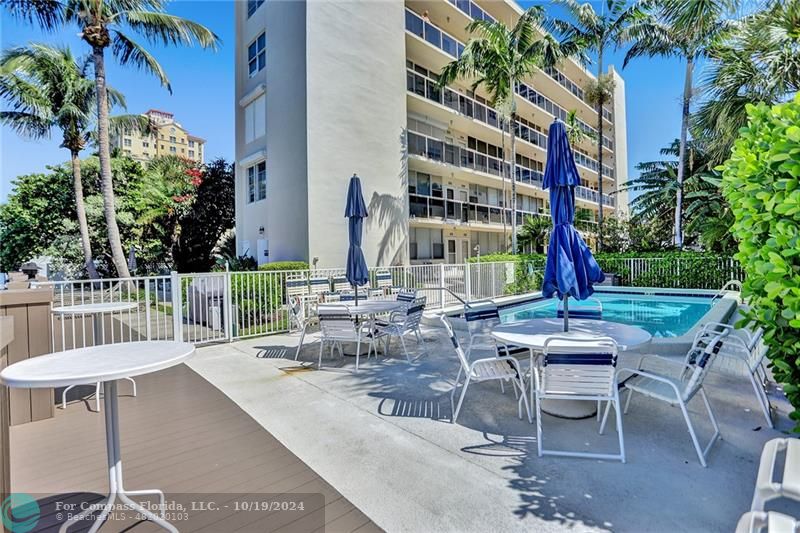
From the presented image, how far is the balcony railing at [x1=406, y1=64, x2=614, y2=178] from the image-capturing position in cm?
1877

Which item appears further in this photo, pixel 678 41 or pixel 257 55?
pixel 678 41

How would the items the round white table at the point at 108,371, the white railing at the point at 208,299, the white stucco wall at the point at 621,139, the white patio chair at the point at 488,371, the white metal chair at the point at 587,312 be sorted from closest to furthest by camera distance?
the round white table at the point at 108,371
the white patio chair at the point at 488,371
the white metal chair at the point at 587,312
the white railing at the point at 208,299
the white stucco wall at the point at 621,139

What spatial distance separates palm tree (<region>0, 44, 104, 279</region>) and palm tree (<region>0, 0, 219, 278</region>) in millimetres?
4422

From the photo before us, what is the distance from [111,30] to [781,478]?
797 inches

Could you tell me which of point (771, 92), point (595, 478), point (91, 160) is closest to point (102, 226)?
point (91, 160)

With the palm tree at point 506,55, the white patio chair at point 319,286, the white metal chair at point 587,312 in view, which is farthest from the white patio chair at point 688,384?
the palm tree at point 506,55

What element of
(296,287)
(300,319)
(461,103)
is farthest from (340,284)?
(461,103)

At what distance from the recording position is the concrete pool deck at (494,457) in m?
2.69

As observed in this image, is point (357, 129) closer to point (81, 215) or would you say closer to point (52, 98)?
point (81, 215)

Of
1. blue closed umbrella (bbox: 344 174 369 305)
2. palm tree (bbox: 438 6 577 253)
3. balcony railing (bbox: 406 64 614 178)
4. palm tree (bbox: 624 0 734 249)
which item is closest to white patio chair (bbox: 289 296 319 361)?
blue closed umbrella (bbox: 344 174 369 305)

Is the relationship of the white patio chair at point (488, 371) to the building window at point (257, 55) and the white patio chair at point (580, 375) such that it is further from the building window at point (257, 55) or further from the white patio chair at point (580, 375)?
the building window at point (257, 55)

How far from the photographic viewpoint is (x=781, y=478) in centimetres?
161

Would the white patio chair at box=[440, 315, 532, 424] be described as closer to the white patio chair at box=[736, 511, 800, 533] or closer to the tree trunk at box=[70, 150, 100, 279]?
the white patio chair at box=[736, 511, 800, 533]

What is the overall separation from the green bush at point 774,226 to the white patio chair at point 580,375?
1.16 metres
